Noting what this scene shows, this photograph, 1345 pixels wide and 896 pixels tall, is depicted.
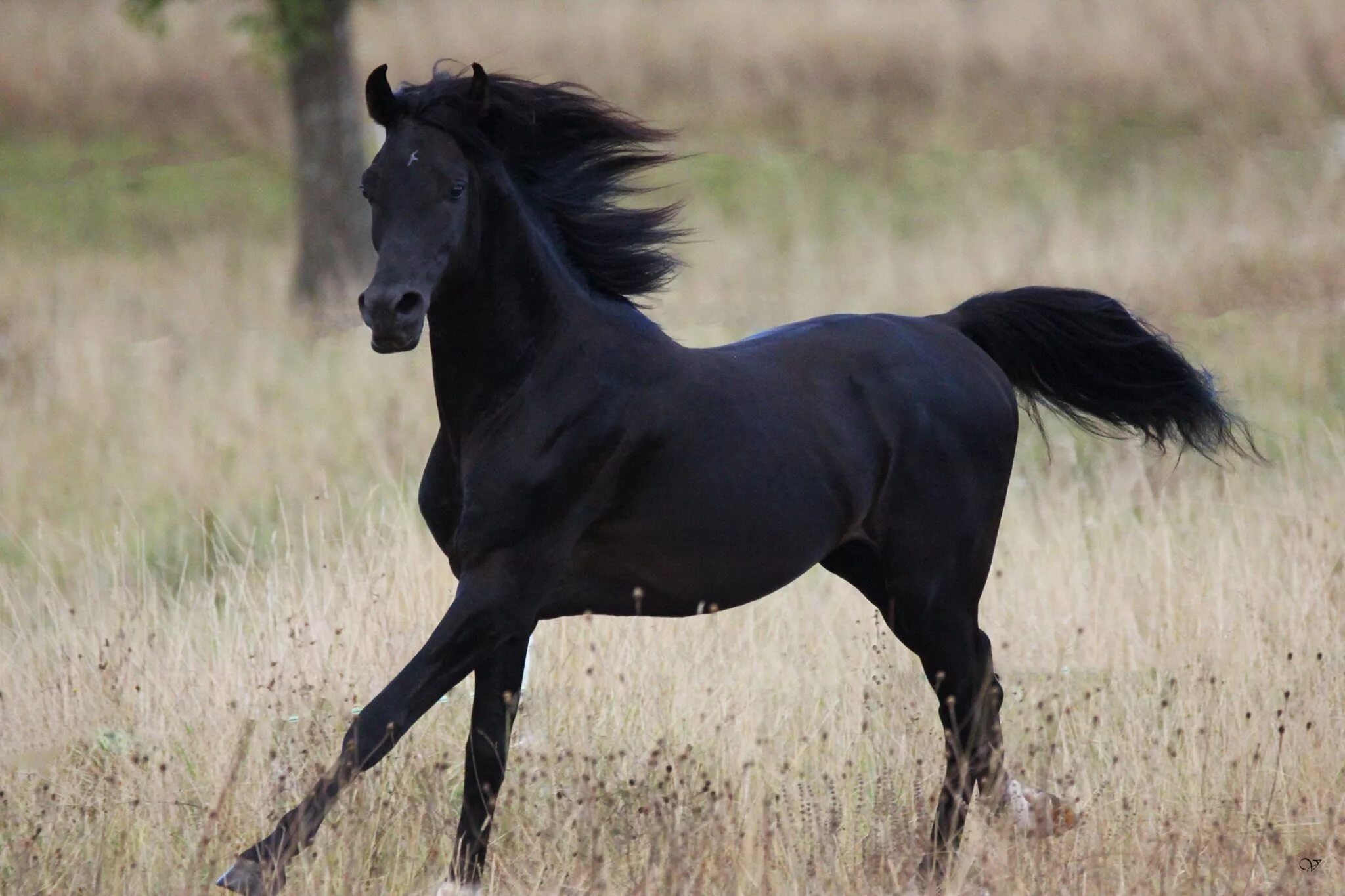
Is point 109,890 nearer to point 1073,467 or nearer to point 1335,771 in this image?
point 1335,771

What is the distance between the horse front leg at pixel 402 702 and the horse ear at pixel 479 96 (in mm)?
1078

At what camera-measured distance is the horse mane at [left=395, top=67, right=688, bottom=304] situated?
3.95 m

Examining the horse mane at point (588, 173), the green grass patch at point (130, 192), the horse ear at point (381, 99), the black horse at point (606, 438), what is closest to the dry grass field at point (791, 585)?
the green grass patch at point (130, 192)

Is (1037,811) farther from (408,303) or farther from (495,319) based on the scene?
(408,303)

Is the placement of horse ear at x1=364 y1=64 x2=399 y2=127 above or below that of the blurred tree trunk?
above

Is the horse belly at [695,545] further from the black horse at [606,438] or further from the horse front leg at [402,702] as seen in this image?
the horse front leg at [402,702]

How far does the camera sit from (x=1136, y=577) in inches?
261

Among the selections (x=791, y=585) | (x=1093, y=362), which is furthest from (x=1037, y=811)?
(x=791, y=585)

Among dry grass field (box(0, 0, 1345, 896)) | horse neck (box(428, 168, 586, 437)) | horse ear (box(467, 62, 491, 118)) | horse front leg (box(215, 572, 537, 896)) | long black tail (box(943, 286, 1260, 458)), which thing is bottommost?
dry grass field (box(0, 0, 1345, 896))

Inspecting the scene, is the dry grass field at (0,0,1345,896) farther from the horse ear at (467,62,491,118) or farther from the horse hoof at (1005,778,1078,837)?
the horse ear at (467,62,491,118)

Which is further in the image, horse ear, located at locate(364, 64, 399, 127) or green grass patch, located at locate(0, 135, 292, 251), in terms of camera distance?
green grass patch, located at locate(0, 135, 292, 251)

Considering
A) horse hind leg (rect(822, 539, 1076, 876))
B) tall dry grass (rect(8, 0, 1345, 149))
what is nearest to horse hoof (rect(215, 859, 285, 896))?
horse hind leg (rect(822, 539, 1076, 876))

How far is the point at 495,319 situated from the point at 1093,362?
214 centimetres

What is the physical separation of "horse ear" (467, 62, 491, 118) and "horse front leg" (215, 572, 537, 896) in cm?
108
